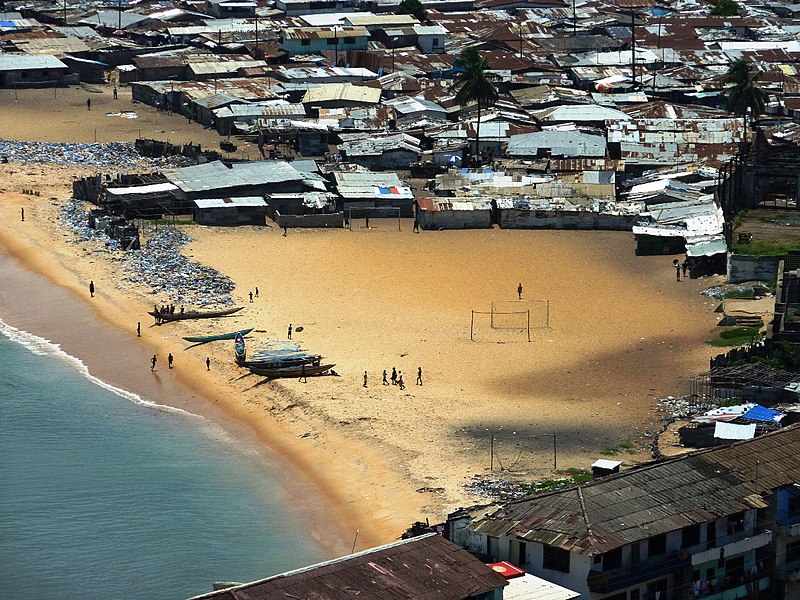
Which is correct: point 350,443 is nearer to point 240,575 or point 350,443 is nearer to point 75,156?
point 240,575

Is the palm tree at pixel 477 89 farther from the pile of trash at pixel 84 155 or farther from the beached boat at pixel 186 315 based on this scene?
the beached boat at pixel 186 315

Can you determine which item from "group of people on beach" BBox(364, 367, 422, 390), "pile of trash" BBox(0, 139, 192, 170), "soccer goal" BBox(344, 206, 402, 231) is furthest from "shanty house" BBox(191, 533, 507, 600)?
"pile of trash" BBox(0, 139, 192, 170)

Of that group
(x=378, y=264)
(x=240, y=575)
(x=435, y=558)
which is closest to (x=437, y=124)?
(x=378, y=264)

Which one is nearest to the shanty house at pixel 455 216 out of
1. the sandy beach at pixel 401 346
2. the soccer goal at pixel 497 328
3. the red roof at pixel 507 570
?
the sandy beach at pixel 401 346

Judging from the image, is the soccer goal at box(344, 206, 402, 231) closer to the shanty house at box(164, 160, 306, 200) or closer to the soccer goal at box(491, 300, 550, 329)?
the shanty house at box(164, 160, 306, 200)

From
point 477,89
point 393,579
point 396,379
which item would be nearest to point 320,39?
point 477,89

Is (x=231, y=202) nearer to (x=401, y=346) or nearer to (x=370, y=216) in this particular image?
(x=370, y=216)
